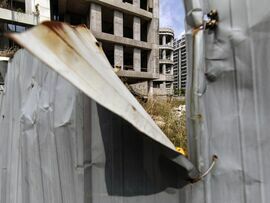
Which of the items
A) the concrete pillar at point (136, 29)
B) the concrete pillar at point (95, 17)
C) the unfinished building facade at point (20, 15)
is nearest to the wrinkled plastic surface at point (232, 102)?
the unfinished building facade at point (20, 15)

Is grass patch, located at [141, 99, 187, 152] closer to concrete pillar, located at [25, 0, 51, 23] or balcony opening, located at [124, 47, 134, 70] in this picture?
concrete pillar, located at [25, 0, 51, 23]

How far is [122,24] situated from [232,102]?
11.9 metres

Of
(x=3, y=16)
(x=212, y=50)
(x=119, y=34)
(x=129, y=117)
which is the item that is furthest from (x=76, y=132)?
(x=119, y=34)

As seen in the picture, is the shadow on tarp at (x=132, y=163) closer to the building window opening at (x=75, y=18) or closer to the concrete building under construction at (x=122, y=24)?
the concrete building under construction at (x=122, y=24)

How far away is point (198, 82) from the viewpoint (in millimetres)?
566

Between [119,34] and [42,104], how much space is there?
11.2 meters

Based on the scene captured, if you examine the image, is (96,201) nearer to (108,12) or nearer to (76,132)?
(76,132)

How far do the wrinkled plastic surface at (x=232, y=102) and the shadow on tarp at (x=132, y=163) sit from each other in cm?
9

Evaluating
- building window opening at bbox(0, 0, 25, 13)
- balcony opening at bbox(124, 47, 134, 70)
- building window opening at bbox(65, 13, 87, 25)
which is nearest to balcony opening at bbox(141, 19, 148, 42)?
balcony opening at bbox(124, 47, 134, 70)

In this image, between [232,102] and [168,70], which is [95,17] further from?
[232,102]

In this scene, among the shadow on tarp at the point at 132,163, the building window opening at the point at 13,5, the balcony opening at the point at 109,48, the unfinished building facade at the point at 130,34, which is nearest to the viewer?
the shadow on tarp at the point at 132,163

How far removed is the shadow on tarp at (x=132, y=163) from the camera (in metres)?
0.64

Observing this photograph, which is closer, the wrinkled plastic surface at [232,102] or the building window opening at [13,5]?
the wrinkled plastic surface at [232,102]

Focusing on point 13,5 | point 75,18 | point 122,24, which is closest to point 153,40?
point 122,24
